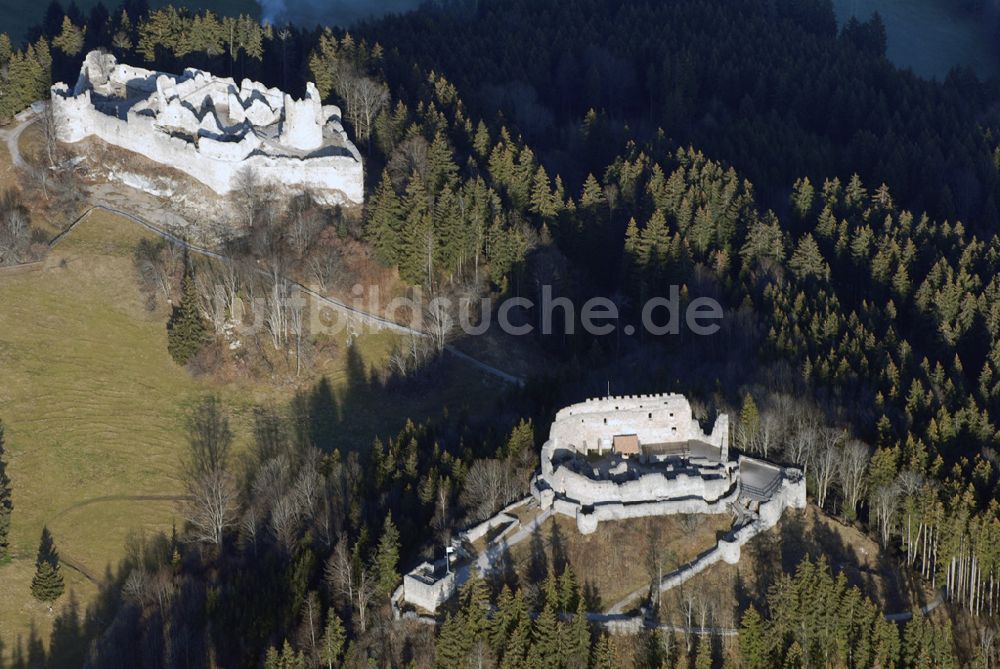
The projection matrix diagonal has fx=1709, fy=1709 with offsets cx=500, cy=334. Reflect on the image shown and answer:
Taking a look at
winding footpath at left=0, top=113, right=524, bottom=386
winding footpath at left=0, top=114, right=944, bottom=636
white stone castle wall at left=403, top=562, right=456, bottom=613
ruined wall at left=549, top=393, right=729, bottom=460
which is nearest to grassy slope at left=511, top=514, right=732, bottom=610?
winding footpath at left=0, top=114, right=944, bottom=636

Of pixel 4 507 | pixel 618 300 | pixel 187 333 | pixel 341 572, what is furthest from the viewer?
pixel 618 300

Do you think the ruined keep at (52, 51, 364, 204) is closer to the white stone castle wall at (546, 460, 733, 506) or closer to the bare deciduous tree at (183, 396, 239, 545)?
the bare deciduous tree at (183, 396, 239, 545)

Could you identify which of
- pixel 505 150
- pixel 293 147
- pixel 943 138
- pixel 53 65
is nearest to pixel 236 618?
pixel 293 147

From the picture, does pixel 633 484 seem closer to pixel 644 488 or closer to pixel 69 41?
pixel 644 488

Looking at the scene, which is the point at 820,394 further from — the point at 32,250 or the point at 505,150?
the point at 32,250

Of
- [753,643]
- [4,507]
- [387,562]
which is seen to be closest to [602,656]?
[753,643]

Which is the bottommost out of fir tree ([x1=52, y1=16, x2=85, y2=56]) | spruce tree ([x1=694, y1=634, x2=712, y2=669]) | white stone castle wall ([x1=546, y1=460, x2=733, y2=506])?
spruce tree ([x1=694, y1=634, x2=712, y2=669])

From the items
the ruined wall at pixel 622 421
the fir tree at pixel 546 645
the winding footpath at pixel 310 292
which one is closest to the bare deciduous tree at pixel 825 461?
the ruined wall at pixel 622 421
